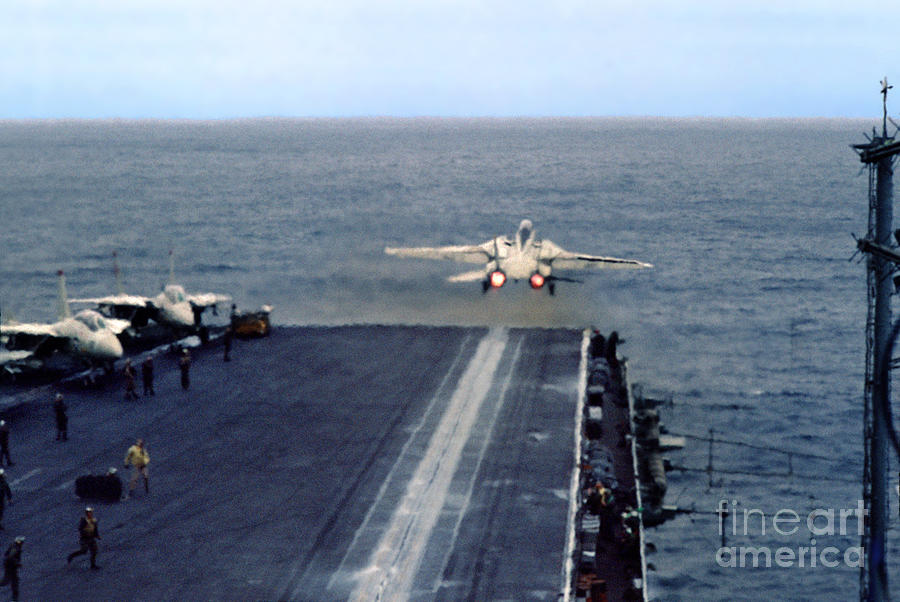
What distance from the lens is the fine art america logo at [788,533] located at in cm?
3997

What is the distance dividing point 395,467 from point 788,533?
19.6 m

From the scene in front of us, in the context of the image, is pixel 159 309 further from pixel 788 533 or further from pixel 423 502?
pixel 788 533

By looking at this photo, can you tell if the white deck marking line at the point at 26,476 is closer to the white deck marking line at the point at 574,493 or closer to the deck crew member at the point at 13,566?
the deck crew member at the point at 13,566

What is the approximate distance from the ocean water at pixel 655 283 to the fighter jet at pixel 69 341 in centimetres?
2511

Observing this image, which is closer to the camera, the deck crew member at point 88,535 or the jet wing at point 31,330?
the deck crew member at point 88,535

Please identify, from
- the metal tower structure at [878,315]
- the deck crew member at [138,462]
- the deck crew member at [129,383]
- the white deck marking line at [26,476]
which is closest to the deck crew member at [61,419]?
the white deck marking line at [26,476]

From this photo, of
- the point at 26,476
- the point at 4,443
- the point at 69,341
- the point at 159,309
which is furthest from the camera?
the point at 159,309

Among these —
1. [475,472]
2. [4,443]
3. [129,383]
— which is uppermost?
[129,383]

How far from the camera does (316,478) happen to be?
31.5m

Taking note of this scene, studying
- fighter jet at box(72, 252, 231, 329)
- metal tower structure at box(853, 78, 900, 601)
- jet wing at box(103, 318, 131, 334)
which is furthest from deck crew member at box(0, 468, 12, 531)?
fighter jet at box(72, 252, 231, 329)

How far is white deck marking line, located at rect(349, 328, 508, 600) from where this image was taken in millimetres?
24297

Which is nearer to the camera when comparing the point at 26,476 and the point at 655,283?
the point at 26,476

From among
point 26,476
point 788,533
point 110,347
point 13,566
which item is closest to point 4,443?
point 26,476

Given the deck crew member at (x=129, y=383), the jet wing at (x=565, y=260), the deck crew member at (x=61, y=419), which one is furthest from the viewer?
the jet wing at (x=565, y=260)
